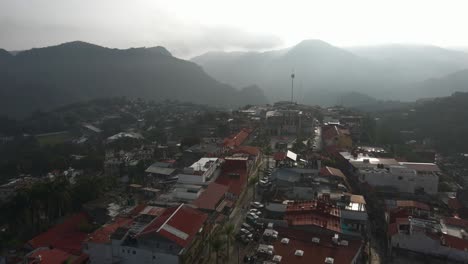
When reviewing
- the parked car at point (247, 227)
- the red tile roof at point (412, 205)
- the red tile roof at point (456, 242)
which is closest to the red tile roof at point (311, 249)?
the parked car at point (247, 227)

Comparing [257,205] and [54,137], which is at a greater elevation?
[257,205]

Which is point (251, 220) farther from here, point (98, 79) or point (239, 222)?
point (98, 79)

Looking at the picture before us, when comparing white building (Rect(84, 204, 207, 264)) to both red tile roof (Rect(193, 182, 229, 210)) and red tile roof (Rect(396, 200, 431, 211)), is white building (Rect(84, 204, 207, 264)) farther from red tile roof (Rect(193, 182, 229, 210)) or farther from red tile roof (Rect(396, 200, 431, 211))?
red tile roof (Rect(396, 200, 431, 211))

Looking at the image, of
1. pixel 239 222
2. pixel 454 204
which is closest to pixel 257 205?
pixel 239 222

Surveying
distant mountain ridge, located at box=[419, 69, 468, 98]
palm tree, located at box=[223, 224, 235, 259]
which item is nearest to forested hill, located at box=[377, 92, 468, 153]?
palm tree, located at box=[223, 224, 235, 259]

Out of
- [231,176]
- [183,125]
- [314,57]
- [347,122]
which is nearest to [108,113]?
[183,125]

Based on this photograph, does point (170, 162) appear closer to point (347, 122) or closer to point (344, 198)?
point (344, 198)
